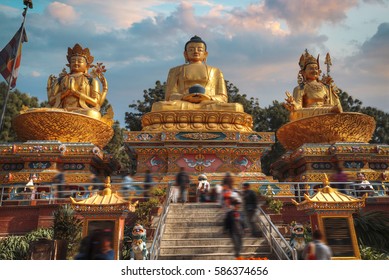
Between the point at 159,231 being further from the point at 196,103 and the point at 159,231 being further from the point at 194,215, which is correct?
the point at 196,103

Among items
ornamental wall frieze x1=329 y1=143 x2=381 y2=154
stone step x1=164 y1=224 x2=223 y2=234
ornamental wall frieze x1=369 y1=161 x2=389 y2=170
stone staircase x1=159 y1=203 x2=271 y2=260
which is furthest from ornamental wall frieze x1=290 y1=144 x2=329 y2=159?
stone step x1=164 y1=224 x2=223 y2=234

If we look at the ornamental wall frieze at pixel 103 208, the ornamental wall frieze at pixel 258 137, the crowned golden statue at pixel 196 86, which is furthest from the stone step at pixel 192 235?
the crowned golden statue at pixel 196 86

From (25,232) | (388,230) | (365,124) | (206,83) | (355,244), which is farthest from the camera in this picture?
(206,83)

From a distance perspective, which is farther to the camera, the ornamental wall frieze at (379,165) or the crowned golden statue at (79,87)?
the crowned golden statue at (79,87)

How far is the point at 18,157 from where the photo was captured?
9.59 metres

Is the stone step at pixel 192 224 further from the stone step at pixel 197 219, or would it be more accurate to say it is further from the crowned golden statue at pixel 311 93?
the crowned golden statue at pixel 311 93

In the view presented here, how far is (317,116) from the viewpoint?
10414 mm

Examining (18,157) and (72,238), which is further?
(18,157)

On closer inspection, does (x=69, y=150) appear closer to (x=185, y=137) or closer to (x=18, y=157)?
(x=18, y=157)

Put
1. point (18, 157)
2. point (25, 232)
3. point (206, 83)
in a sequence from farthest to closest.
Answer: point (206, 83), point (18, 157), point (25, 232)

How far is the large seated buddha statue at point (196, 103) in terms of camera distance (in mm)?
10375

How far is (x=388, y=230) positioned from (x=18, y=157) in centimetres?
831

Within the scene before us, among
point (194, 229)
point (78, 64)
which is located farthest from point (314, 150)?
point (78, 64)
